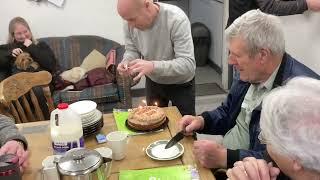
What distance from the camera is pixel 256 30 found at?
1.72 m

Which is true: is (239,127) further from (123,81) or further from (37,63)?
(37,63)

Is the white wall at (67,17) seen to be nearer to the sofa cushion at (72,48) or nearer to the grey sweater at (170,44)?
the sofa cushion at (72,48)

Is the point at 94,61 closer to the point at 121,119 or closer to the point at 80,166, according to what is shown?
the point at 121,119

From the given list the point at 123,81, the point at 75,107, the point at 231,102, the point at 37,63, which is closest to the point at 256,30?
the point at 231,102

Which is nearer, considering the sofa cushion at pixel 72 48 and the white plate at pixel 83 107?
the white plate at pixel 83 107

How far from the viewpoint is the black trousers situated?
2703mm

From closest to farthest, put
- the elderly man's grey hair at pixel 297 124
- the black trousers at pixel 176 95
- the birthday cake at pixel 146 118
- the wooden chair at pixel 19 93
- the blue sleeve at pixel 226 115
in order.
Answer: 1. the elderly man's grey hair at pixel 297 124
2. the birthday cake at pixel 146 118
3. the blue sleeve at pixel 226 115
4. the wooden chair at pixel 19 93
5. the black trousers at pixel 176 95

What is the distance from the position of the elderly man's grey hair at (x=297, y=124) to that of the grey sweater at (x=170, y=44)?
1.35m

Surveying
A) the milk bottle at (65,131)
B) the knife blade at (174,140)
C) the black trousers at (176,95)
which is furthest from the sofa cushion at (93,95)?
the milk bottle at (65,131)

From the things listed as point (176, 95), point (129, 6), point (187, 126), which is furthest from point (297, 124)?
point (176, 95)

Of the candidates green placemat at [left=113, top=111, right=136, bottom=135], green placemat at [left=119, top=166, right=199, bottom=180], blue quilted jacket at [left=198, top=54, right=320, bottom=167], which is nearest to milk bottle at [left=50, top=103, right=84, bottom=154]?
green placemat at [left=119, top=166, right=199, bottom=180]

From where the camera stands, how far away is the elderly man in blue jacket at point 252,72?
1639mm

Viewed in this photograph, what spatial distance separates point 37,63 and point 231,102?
94.4 inches

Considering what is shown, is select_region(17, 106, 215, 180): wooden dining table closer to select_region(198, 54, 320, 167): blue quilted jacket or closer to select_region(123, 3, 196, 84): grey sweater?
select_region(198, 54, 320, 167): blue quilted jacket
